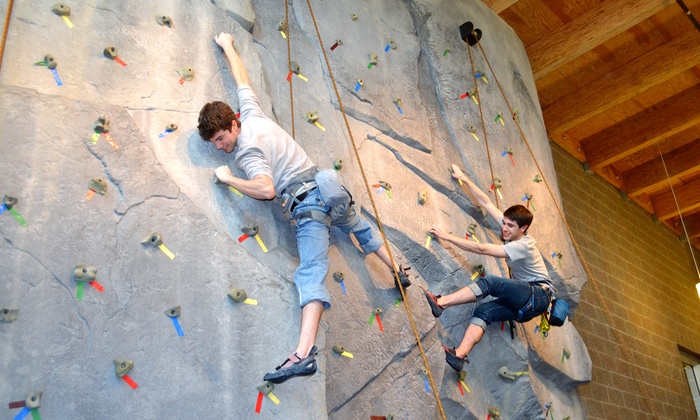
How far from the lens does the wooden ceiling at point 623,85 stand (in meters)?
5.54

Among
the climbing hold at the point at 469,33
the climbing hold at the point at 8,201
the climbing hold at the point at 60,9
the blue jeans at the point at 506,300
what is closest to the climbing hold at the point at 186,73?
the climbing hold at the point at 60,9

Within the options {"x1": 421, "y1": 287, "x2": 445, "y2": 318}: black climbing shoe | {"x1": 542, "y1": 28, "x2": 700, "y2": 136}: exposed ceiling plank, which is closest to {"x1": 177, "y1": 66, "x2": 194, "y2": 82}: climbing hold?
{"x1": 421, "y1": 287, "x2": 445, "y2": 318}: black climbing shoe

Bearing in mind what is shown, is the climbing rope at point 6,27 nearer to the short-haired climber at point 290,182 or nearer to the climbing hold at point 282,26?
the short-haired climber at point 290,182

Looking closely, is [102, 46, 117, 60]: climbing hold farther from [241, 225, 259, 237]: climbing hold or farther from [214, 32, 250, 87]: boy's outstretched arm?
[241, 225, 259, 237]: climbing hold

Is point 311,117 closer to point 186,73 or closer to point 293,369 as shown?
point 186,73

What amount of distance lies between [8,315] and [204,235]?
73 cm

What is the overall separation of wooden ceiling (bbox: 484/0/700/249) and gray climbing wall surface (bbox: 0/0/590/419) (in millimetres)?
2049

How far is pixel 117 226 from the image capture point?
2477 mm

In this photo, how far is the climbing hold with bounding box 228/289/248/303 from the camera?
2556 millimetres

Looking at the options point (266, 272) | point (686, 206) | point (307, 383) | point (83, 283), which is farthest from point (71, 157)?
point (686, 206)

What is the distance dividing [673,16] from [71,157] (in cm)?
501

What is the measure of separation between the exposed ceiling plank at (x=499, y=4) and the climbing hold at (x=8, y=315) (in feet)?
13.5

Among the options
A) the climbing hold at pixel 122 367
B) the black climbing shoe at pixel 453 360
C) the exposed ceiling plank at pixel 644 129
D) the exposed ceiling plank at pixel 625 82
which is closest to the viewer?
the climbing hold at pixel 122 367

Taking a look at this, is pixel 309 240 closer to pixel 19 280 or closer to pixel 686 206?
pixel 19 280
